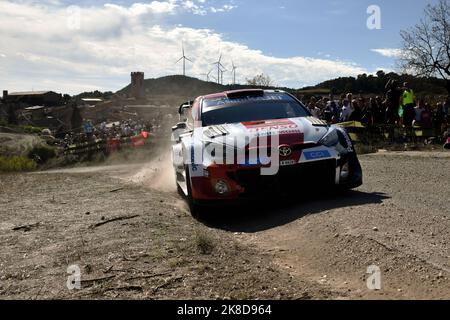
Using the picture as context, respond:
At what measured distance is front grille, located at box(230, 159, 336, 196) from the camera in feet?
21.7

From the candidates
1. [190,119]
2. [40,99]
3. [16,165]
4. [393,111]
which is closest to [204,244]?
[190,119]

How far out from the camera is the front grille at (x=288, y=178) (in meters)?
6.62

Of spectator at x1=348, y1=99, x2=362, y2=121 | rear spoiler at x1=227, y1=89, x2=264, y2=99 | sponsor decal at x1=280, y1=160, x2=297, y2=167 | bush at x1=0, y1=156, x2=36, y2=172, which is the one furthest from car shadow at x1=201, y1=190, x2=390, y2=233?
bush at x1=0, y1=156, x2=36, y2=172

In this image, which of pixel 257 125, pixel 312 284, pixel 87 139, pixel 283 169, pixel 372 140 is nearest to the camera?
pixel 312 284

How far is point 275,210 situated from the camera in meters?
7.05

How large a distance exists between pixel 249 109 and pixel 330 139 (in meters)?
1.64

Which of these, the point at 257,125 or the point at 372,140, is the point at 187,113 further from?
the point at 372,140

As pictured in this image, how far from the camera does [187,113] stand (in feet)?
31.0

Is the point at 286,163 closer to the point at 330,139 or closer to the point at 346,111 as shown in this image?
the point at 330,139

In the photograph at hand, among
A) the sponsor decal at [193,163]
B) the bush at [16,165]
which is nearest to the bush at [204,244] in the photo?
the sponsor decal at [193,163]

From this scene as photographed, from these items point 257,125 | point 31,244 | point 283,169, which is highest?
point 257,125
